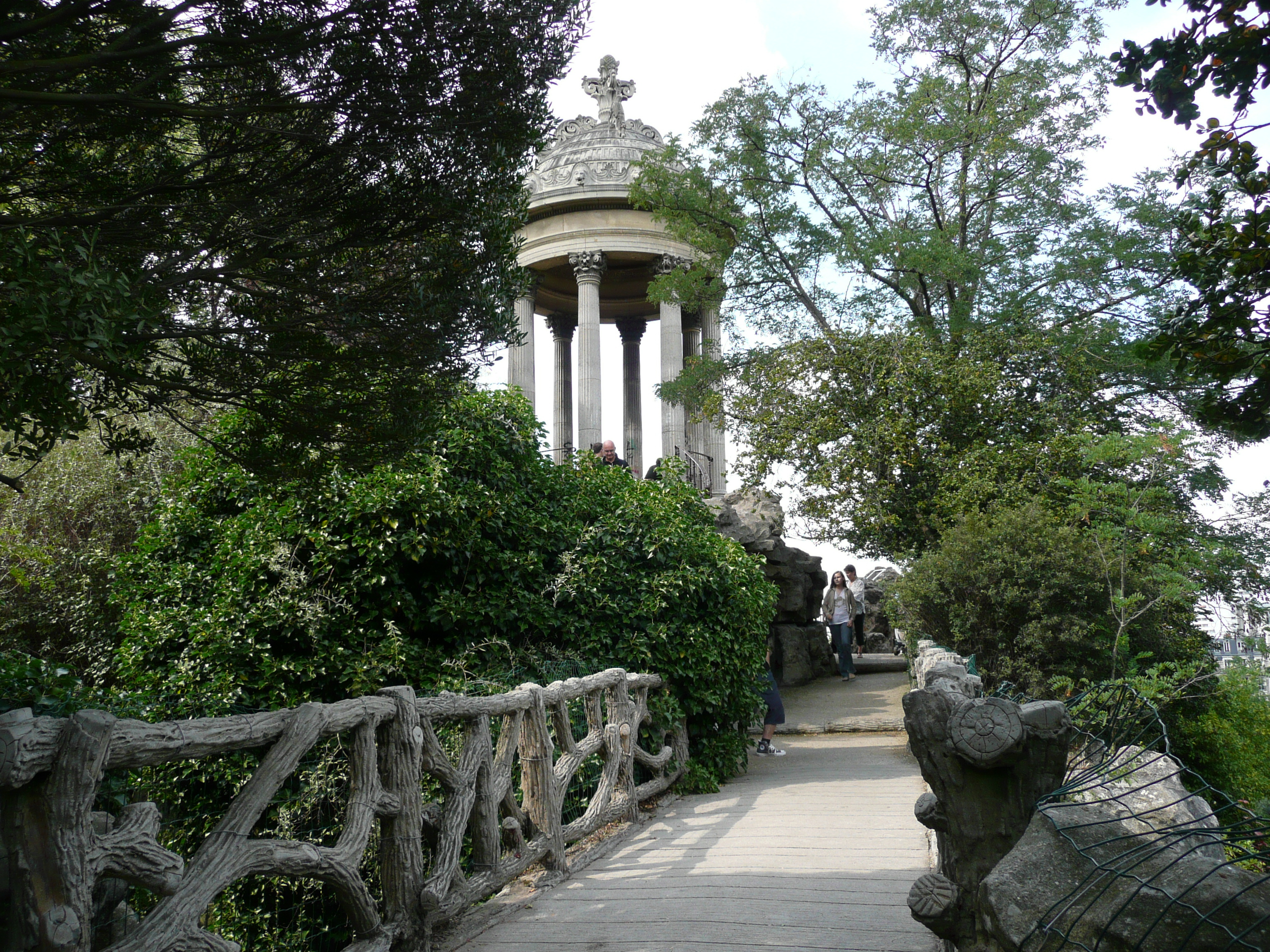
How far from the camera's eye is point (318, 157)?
5199 mm

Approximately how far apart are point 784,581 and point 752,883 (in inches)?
593

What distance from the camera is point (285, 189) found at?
5309mm

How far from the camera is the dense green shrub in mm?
10391

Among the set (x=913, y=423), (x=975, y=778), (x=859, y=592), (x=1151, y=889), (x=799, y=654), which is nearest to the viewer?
Result: (x=1151, y=889)

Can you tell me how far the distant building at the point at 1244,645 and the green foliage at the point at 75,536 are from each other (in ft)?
41.5

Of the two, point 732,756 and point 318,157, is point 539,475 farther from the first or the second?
point 318,157

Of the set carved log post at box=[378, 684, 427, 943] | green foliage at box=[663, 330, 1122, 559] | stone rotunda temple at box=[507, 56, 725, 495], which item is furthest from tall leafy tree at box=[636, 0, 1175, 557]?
carved log post at box=[378, 684, 427, 943]

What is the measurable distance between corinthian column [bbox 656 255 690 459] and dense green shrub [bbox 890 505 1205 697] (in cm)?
1532

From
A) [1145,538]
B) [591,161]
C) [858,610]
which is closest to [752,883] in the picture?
[1145,538]

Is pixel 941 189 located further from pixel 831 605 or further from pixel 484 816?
pixel 484 816

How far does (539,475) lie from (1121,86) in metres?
7.27

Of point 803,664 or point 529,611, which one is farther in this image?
point 803,664

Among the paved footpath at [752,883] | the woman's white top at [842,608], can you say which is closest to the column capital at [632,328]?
the woman's white top at [842,608]

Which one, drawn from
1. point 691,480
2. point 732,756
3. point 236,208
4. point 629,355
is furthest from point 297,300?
point 629,355
